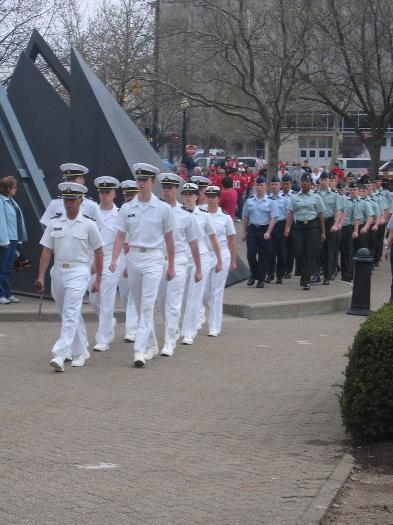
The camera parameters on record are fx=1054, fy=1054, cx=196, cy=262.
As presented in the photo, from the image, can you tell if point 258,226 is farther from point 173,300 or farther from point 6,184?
point 173,300

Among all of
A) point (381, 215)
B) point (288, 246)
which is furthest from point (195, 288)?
point (381, 215)

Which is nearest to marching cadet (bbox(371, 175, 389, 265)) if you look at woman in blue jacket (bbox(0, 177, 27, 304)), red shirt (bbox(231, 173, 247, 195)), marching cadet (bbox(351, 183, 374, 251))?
marching cadet (bbox(351, 183, 374, 251))

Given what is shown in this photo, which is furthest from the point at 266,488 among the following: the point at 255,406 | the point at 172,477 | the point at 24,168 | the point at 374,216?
the point at 374,216

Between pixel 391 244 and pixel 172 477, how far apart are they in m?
8.88

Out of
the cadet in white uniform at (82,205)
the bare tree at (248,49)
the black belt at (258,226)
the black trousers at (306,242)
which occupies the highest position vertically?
the bare tree at (248,49)

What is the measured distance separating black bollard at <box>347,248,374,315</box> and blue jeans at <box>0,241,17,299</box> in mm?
5245

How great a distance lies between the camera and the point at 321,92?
26234 millimetres

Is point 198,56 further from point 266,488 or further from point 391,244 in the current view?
point 266,488

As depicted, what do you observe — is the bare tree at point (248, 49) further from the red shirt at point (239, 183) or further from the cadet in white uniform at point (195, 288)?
the cadet in white uniform at point (195, 288)

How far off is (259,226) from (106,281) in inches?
254

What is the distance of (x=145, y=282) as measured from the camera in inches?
440

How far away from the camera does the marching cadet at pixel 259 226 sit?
18156 millimetres

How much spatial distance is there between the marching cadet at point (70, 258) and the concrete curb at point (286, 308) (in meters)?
4.91

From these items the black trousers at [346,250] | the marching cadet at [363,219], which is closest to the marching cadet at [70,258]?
the black trousers at [346,250]
